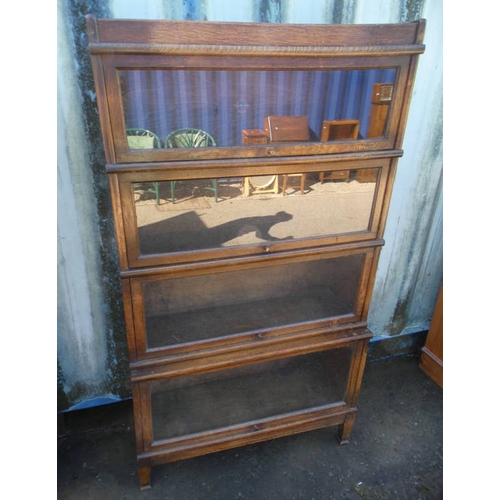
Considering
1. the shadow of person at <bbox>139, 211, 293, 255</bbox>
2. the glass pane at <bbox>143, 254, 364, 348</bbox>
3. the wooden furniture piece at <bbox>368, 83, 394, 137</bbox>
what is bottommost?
the glass pane at <bbox>143, 254, 364, 348</bbox>

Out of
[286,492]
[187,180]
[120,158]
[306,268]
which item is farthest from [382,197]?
[286,492]

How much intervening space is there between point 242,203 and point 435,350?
6.19ft

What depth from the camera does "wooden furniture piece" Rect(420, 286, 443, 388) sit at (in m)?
2.44

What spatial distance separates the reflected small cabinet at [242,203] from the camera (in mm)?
1106

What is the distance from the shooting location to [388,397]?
2.37 m

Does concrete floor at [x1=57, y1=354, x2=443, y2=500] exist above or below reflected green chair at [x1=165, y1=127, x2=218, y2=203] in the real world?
below

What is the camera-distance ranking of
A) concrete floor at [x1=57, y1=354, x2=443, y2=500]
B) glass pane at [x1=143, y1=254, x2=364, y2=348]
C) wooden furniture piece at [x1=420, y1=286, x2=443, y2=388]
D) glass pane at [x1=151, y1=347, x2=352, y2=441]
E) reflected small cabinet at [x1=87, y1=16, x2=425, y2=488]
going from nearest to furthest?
reflected small cabinet at [x1=87, y1=16, x2=425, y2=488] → glass pane at [x1=143, y1=254, x2=364, y2=348] → glass pane at [x1=151, y1=347, x2=352, y2=441] → concrete floor at [x1=57, y1=354, x2=443, y2=500] → wooden furniture piece at [x1=420, y1=286, x2=443, y2=388]

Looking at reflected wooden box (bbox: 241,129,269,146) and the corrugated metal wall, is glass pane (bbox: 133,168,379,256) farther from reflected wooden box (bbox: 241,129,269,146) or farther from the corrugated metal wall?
the corrugated metal wall

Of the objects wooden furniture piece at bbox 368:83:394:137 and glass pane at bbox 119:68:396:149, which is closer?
glass pane at bbox 119:68:396:149

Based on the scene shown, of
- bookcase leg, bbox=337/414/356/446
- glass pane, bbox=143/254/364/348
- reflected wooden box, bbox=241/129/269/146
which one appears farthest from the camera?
bookcase leg, bbox=337/414/356/446

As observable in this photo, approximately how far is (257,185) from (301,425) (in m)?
1.20

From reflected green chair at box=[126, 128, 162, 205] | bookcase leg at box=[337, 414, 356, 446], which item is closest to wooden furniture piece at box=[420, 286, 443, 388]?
bookcase leg at box=[337, 414, 356, 446]

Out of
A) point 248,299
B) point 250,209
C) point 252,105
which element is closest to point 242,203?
point 250,209

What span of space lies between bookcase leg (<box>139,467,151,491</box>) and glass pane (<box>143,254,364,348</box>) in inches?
28.0
